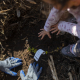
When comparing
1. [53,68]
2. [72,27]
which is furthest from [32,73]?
[72,27]

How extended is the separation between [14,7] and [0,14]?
243 mm

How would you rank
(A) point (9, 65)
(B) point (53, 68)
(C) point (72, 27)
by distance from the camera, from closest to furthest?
(C) point (72, 27), (B) point (53, 68), (A) point (9, 65)

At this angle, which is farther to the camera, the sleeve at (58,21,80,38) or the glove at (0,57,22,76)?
the glove at (0,57,22,76)

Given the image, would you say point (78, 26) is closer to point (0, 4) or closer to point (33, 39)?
point (33, 39)

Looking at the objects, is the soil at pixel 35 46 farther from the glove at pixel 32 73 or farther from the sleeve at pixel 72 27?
the sleeve at pixel 72 27

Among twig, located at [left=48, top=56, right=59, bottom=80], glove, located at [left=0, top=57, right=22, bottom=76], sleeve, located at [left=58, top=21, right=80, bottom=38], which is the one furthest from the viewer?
glove, located at [left=0, top=57, right=22, bottom=76]

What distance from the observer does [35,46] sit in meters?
1.57

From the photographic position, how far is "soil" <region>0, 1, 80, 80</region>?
4.70 feet

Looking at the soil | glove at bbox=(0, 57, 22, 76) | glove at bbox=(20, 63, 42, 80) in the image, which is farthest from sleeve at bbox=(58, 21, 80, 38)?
glove at bbox=(0, 57, 22, 76)

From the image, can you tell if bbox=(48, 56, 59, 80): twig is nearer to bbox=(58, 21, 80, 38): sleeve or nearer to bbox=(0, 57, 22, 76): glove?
bbox=(0, 57, 22, 76): glove

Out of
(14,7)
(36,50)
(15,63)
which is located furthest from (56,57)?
(14,7)

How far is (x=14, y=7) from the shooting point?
1.48 m

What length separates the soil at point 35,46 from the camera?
1.43 metres

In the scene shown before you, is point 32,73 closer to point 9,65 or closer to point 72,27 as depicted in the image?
point 9,65
